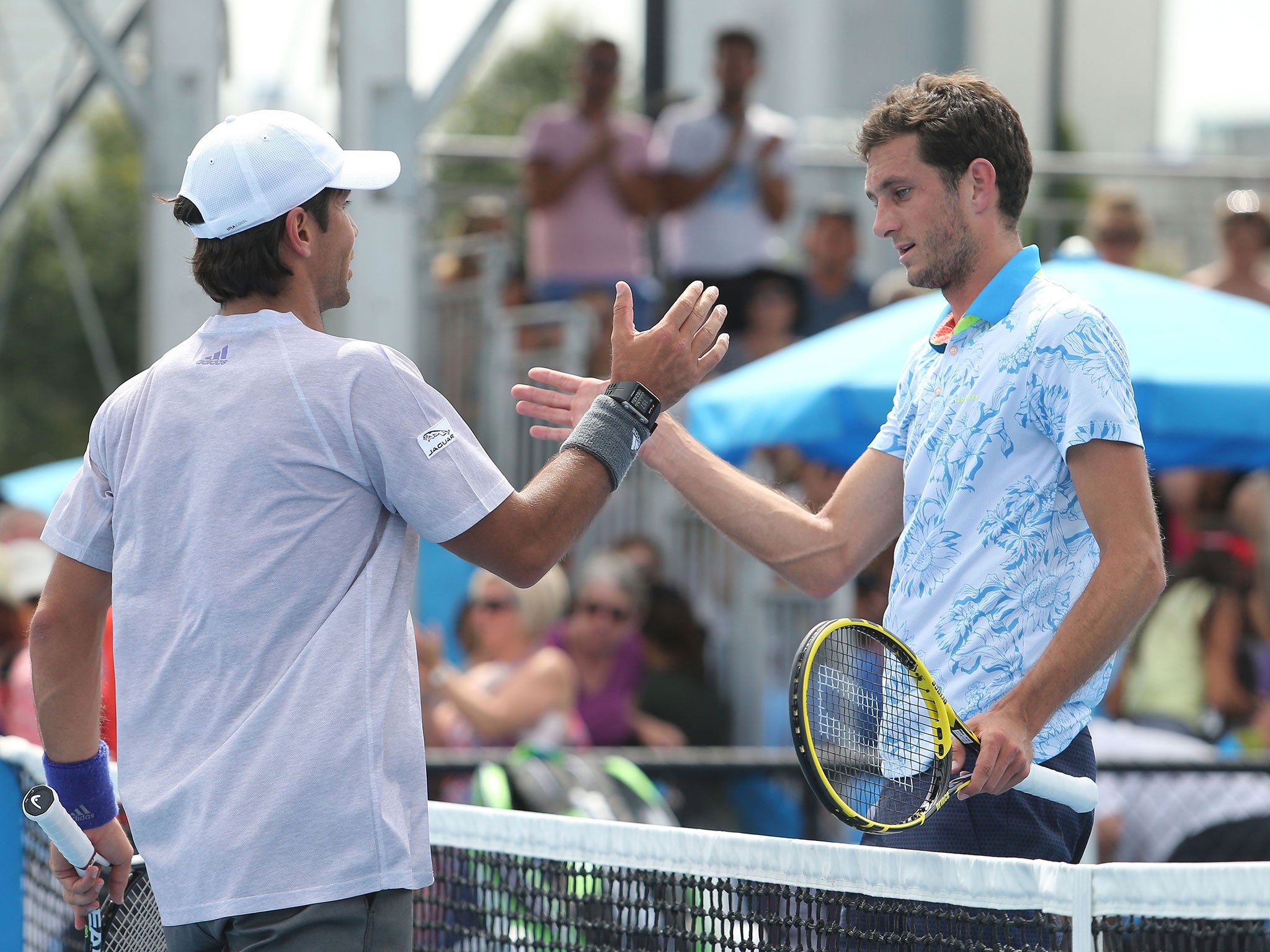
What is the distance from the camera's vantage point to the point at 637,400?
2.58 metres

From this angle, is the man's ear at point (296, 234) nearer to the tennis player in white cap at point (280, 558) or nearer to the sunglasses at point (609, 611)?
the tennis player in white cap at point (280, 558)

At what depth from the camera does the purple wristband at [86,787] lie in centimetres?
265

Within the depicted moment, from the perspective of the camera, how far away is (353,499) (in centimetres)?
234

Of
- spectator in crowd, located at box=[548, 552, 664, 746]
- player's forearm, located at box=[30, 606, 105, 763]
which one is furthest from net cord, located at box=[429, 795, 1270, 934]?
spectator in crowd, located at box=[548, 552, 664, 746]

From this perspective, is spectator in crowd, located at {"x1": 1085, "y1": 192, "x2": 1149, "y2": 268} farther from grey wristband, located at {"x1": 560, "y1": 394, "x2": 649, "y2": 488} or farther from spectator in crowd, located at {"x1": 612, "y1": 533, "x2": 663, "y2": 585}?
grey wristband, located at {"x1": 560, "y1": 394, "x2": 649, "y2": 488}

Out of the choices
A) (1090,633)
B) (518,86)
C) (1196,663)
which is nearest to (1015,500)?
(1090,633)

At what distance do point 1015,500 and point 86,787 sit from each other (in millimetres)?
1607

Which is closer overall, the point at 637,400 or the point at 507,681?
the point at 637,400

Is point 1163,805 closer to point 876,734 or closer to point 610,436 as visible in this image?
point 876,734

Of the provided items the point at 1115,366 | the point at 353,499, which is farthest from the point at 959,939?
the point at 353,499

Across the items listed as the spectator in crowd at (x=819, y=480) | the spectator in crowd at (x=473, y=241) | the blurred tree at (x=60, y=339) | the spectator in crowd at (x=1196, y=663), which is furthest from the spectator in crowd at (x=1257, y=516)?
the blurred tree at (x=60, y=339)

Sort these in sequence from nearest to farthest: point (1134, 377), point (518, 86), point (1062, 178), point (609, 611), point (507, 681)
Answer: point (1134, 377) → point (507, 681) → point (609, 611) → point (1062, 178) → point (518, 86)

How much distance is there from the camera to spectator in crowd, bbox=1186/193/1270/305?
9.09m

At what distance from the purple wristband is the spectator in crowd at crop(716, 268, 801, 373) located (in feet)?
22.9
